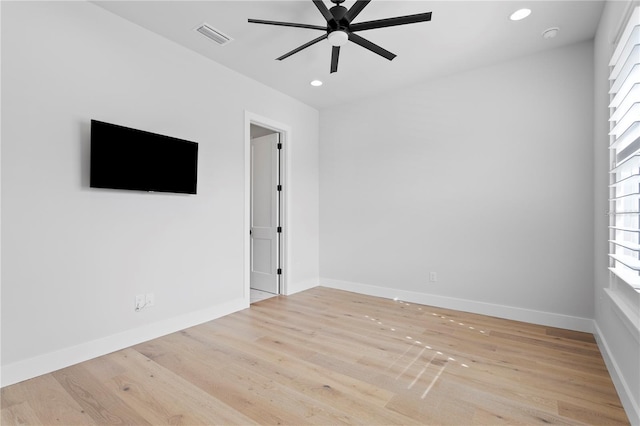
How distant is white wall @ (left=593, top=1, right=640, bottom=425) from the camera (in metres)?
1.76

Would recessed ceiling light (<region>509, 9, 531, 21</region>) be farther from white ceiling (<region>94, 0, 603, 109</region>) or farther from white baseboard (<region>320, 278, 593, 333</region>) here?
white baseboard (<region>320, 278, 593, 333</region>)

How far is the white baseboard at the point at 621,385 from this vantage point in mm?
1681

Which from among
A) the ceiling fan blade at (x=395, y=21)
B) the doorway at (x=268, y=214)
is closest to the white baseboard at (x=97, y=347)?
the doorway at (x=268, y=214)

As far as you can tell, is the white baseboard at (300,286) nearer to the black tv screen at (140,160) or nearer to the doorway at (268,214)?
the doorway at (268,214)

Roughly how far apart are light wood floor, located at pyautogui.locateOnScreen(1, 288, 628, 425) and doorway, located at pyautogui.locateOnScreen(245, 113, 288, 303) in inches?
57.5

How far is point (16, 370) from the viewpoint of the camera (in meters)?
2.13

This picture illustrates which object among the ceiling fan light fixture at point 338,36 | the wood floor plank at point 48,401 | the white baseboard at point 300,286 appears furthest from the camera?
the white baseboard at point 300,286

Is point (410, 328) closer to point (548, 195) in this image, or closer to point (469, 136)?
point (548, 195)

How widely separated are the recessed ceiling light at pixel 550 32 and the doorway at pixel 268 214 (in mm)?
3053

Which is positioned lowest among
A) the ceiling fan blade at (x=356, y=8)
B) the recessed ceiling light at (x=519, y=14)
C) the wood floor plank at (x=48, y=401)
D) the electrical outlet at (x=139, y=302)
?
the wood floor plank at (x=48, y=401)

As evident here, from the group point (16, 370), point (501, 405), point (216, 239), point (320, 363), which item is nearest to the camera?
point (501, 405)

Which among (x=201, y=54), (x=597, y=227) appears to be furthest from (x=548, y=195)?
(x=201, y=54)

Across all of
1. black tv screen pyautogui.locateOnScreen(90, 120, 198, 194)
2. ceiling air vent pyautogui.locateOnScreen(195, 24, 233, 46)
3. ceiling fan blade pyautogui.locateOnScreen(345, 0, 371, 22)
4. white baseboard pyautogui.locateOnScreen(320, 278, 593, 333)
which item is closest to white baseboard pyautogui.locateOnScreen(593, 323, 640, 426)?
white baseboard pyautogui.locateOnScreen(320, 278, 593, 333)

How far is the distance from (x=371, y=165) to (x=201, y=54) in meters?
2.54
